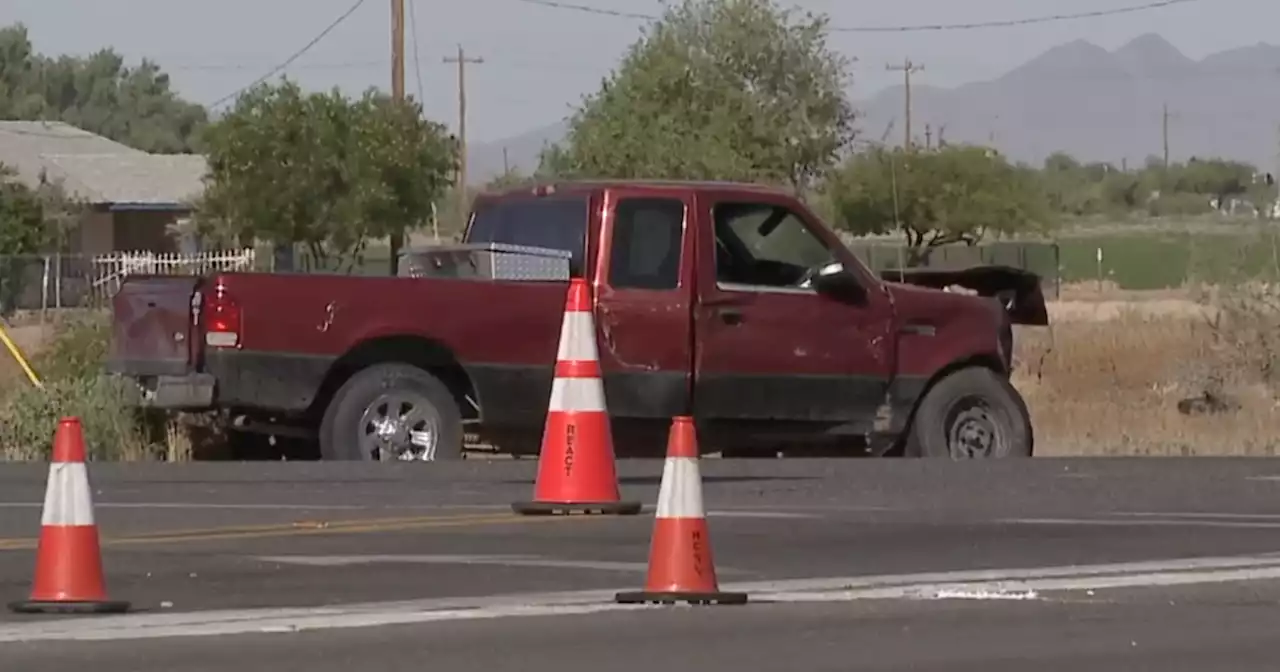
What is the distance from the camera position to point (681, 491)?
8.76 meters

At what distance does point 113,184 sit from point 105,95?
182ft

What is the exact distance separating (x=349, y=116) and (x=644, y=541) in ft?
Answer: 129

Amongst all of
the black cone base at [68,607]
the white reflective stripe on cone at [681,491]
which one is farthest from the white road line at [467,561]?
the black cone base at [68,607]

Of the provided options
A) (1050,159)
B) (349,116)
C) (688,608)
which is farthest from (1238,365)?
(1050,159)

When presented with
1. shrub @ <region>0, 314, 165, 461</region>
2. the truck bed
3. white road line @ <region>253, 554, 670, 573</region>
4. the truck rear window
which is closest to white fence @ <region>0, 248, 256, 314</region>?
shrub @ <region>0, 314, 165, 461</region>

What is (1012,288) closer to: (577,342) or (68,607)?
(577,342)

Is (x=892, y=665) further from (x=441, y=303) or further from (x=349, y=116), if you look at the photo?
(x=349, y=116)

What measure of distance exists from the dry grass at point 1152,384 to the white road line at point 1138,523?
580 cm

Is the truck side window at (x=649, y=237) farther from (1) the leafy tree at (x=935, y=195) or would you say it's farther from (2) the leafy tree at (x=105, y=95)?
(2) the leafy tree at (x=105, y=95)

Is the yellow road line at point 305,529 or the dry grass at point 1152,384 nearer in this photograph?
the yellow road line at point 305,529

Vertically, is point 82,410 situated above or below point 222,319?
below

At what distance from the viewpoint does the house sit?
59.8m

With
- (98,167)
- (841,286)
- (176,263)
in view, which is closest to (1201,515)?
(841,286)

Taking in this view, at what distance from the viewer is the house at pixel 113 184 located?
5978 cm
